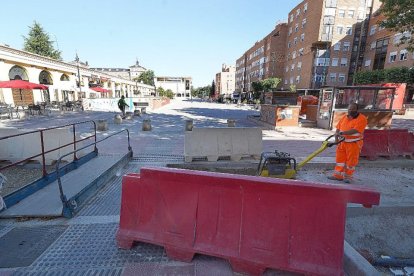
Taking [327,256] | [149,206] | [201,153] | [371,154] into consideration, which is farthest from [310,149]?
[149,206]

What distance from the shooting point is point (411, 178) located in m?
5.80

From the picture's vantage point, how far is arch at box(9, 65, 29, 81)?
21889 millimetres

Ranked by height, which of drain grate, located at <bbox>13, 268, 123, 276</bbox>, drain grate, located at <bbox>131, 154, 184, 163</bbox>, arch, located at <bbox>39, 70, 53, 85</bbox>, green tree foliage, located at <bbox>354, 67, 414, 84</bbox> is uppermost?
green tree foliage, located at <bbox>354, 67, 414, 84</bbox>

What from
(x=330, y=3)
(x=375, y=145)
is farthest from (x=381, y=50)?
(x=375, y=145)

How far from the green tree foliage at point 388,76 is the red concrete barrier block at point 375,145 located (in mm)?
29292

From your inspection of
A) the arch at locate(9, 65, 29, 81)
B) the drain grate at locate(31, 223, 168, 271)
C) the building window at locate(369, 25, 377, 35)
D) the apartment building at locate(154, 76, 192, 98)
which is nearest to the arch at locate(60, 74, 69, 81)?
the arch at locate(9, 65, 29, 81)

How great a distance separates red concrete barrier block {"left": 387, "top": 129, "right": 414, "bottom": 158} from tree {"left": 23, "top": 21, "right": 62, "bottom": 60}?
53349 millimetres

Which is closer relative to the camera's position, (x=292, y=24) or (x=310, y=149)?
(x=310, y=149)

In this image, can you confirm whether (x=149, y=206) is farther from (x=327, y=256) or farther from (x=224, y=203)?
(x=327, y=256)

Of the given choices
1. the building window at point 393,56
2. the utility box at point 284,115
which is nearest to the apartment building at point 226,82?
the building window at point 393,56

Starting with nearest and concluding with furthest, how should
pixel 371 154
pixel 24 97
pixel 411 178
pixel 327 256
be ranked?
pixel 327 256, pixel 411 178, pixel 371 154, pixel 24 97

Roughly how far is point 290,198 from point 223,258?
40.9 inches

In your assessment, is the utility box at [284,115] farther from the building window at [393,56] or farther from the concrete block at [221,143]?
the building window at [393,56]

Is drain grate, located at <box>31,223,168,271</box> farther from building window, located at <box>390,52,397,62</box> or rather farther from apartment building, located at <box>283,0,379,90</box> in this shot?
building window, located at <box>390,52,397,62</box>
